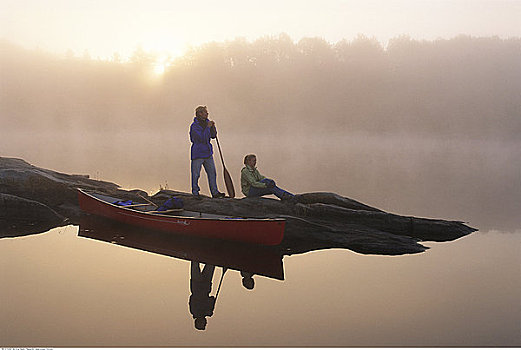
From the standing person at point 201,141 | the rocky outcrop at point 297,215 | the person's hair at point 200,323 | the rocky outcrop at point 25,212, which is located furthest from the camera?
the rocky outcrop at point 25,212

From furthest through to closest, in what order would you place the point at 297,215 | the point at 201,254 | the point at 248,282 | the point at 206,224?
the point at 297,215 < the point at 206,224 < the point at 201,254 < the point at 248,282

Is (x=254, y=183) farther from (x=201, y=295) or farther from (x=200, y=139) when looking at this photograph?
(x=201, y=295)

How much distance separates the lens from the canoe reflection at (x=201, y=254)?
8758mm

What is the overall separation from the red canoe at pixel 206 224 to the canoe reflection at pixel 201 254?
24 cm

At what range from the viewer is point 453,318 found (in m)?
8.02

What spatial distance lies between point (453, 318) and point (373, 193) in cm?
1719

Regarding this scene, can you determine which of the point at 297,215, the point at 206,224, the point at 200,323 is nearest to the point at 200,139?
the point at 206,224

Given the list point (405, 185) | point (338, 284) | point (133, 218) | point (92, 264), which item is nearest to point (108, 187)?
point (133, 218)

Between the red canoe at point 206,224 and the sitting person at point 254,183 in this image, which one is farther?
the sitting person at point 254,183

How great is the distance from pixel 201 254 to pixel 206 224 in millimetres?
899

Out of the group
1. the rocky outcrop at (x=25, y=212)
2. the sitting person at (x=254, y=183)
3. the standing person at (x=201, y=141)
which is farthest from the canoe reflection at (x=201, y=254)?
the standing person at (x=201, y=141)

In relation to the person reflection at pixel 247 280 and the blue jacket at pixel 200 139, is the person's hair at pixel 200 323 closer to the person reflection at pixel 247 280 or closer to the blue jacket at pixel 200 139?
the person reflection at pixel 247 280

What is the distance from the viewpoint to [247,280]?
9523 mm

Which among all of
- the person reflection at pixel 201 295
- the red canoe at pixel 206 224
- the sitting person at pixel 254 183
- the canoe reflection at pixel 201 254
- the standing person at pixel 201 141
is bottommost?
the person reflection at pixel 201 295
